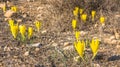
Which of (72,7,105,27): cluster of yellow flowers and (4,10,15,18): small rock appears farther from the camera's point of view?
(4,10,15,18): small rock

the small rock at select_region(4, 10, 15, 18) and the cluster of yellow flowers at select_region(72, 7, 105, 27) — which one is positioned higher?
the cluster of yellow flowers at select_region(72, 7, 105, 27)

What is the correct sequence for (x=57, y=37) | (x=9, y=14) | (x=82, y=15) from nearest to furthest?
(x=57, y=37), (x=82, y=15), (x=9, y=14)

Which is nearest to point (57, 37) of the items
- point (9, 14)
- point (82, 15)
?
point (82, 15)

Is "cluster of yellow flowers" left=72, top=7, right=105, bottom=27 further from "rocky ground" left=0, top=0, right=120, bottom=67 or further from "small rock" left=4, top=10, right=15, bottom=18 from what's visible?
"small rock" left=4, top=10, right=15, bottom=18

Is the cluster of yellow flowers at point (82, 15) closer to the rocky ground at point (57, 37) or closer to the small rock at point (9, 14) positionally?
the rocky ground at point (57, 37)

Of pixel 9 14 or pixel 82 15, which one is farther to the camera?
pixel 9 14

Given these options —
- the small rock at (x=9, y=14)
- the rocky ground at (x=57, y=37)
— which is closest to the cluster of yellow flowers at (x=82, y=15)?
the rocky ground at (x=57, y=37)

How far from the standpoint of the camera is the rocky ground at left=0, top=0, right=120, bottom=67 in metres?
3.71

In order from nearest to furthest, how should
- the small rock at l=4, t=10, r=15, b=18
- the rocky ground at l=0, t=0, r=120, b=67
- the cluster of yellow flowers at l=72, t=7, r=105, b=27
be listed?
the rocky ground at l=0, t=0, r=120, b=67 < the cluster of yellow flowers at l=72, t=7, r=105, b=27 < the small rock at l=4, t=10, r=15, b=18

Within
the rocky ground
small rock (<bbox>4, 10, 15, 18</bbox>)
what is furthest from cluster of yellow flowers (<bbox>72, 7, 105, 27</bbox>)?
small rock (<bbox>4, 10, 15, 18</bbox>)

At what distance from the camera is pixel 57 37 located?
4719 mm

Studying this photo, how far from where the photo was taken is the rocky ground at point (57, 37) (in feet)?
12.2

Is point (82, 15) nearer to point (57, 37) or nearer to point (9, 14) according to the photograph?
point (57, 37)

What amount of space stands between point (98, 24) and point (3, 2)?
283cm
